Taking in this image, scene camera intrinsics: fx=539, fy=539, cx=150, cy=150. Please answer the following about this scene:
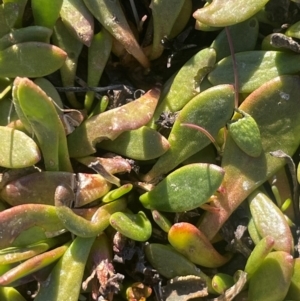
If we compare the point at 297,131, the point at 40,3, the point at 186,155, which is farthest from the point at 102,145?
the point at 297,131

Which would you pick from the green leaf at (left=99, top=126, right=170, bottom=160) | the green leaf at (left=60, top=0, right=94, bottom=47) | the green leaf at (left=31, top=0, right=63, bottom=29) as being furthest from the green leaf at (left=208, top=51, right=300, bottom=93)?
the green leaf at (left=31, top=0, right=63, bottom=29)

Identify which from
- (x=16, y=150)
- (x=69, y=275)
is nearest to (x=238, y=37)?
(x=16, y=150)

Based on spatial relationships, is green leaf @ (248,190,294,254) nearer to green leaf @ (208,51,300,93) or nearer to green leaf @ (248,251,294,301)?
green leaf @ (248,251,294,301)

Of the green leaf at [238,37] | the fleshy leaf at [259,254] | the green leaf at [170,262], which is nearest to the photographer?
the fleshy leaf at [259,254]

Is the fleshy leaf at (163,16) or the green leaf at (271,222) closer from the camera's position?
the green leaf at (271,222)

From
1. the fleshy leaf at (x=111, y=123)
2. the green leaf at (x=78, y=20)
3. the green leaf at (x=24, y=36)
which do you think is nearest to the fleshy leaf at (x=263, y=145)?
the fleshy leaf at (x=111, y=123)

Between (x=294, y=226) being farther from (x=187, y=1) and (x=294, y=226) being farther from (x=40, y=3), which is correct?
(x=40, y=3)

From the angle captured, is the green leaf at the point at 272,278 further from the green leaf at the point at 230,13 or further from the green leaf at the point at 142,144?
the green leaf at the point at 230,13
